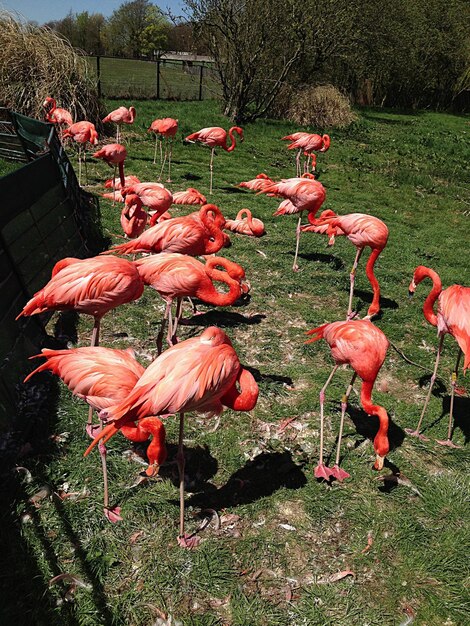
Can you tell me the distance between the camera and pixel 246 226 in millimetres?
6758

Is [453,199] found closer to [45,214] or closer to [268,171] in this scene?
[268,171]

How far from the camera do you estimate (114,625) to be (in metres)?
2.20

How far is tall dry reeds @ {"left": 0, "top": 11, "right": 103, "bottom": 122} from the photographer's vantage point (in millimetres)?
10336

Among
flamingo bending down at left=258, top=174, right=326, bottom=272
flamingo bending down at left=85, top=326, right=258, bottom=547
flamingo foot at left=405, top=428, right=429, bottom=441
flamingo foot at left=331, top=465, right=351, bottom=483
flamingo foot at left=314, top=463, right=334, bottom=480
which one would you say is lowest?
flamingo foot at left=405, top=428, right=429, bottom=441

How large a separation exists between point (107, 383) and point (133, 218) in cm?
332

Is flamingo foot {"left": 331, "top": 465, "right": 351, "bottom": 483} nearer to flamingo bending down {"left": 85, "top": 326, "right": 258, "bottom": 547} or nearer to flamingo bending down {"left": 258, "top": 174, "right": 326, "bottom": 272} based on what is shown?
flamingo bending down {"left": 85, "top": 326, "right": 258, "bottom": 547}

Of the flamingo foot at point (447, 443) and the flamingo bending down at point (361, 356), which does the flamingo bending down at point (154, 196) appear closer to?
the flamingo bending down at point (361, 356)

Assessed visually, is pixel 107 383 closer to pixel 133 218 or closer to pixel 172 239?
pixel 172 239

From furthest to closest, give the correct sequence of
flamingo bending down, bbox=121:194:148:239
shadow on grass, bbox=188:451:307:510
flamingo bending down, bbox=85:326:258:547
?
flamingo bending down, bbox=121:194:148:239, shadow on grass, bbox=188:451:307:510, flamingo bending down, bbox=85:326:258:547

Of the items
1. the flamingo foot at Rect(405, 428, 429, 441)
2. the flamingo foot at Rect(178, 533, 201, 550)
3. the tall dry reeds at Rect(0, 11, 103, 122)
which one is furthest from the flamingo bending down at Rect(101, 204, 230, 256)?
the tall dry reeds at Rect(0, 11, 103, 122)

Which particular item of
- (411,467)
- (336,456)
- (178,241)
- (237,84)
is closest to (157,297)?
(178,241)

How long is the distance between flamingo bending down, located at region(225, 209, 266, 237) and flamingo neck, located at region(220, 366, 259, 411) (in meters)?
4.24

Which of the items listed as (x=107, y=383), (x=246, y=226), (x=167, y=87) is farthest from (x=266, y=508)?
(x=167, y=87)

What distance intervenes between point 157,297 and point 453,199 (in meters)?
7.72
